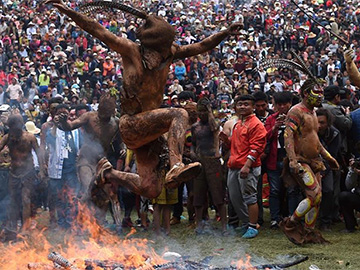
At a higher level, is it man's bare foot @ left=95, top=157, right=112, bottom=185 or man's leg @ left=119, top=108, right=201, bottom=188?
man's leg @ left=119, top=108, right=201, bottom=188

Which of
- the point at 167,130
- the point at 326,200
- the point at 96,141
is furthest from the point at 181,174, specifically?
the point at 96,141

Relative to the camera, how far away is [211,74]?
76.3ft

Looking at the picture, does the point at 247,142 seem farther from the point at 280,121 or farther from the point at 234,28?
the point at 234,28

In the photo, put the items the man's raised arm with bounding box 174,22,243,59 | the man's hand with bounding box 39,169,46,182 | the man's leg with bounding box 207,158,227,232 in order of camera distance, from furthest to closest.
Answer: the man's hand with bounding box 39,169,46,182 → the man's leg with bounding box 207,158,227,232 → the man's raised arm with bounding box 174,22,243,59

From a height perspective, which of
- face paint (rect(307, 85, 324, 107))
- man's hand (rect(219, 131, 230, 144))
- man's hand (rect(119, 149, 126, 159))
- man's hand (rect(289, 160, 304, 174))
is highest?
face paint (rect(307, 85, 324, 107))

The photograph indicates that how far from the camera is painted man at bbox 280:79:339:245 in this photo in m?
9.39

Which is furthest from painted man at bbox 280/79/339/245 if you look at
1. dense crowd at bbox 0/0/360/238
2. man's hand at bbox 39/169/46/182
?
man's hand at bbox 39/169/46/182

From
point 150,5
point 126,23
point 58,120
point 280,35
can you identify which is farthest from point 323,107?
point 150,5

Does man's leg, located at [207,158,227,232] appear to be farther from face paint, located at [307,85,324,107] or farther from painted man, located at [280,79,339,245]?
face paint, located at [307,85,324,107]

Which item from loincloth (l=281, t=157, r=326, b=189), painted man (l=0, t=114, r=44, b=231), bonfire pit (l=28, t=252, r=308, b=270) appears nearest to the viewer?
bonfire pit (l=28, t=252, r=308, b=270)

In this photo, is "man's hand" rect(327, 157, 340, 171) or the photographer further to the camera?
the photographer

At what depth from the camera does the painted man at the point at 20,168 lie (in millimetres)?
10938

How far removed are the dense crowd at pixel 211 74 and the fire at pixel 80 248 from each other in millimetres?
780

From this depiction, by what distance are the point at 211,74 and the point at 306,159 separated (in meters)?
13.9
